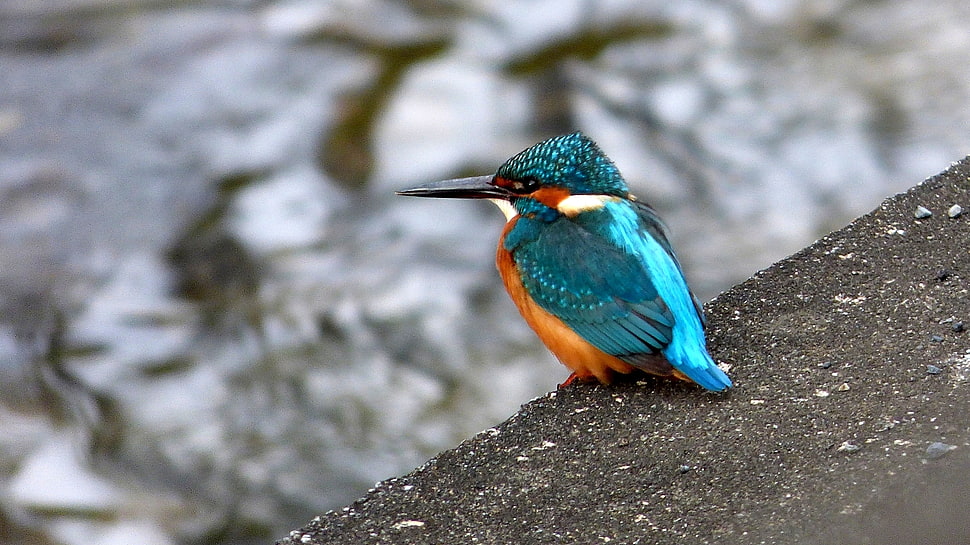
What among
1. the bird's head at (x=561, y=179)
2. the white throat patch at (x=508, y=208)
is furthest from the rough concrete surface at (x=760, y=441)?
the white throat patch at (x=508, y=208)

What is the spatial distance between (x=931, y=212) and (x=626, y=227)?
2.65ft

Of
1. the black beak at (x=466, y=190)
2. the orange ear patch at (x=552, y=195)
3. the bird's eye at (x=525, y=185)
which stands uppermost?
the black beak at (x=466, y=190)

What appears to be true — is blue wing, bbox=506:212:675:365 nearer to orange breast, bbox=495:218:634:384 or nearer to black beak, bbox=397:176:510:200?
orange breast, bbox=495:218:634:384

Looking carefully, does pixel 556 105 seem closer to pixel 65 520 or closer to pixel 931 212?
pixel 65 520

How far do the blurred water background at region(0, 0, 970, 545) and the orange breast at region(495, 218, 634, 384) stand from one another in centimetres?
210

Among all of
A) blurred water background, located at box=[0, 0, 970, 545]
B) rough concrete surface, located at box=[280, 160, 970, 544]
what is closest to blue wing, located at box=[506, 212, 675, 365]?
rough concrete surface, located at box=[280, 160, 970, 544]

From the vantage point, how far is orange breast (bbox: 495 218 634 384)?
2.49 m

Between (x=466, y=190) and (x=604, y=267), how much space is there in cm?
51

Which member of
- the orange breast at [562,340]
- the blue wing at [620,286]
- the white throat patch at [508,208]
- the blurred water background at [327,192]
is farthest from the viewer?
the blurred water background at [327,192]

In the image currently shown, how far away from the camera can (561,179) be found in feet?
8.93

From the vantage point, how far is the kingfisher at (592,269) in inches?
94.4

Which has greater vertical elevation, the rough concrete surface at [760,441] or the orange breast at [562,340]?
the orange breast at [562,340]

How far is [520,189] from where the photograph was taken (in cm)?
280

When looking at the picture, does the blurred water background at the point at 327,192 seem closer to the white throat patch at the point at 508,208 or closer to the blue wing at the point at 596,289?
the white throat patch at the point at 508,208
